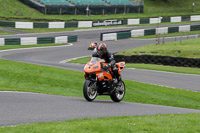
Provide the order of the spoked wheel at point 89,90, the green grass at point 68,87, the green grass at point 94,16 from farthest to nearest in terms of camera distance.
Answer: the green grass at point 94,16 < the green grass at point 68,87 < the spoked wheel at point 89,90

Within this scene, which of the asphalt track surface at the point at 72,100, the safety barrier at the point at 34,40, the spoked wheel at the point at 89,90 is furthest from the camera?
the safety barrier at the point at 34,40

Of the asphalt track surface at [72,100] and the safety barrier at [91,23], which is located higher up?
the safety barrier at [91,23]

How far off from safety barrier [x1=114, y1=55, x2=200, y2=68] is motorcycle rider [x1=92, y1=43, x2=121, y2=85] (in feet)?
52.8

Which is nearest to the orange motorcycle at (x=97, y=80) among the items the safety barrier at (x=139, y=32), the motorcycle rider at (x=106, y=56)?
the motorcycle rider at (x=106, y=56)

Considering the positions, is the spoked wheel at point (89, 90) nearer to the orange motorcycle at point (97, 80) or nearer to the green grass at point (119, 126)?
the orange motorcycle at point (97, 80)

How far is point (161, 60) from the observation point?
29.3m

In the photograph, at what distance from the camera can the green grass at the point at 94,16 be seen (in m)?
51.0

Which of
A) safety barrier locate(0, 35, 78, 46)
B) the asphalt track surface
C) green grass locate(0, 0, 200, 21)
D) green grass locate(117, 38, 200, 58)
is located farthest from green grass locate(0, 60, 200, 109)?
green grass locate(0, 0, 200, 21)

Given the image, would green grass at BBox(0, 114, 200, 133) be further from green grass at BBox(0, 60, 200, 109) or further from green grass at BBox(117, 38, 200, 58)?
green grass at BBox(117, 38, 200, 58)

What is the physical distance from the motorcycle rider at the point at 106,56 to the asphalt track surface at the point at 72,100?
3.59ft

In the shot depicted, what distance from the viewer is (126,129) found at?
766 cm

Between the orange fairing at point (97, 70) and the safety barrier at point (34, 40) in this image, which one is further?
the safety barrier at point (34, 40)

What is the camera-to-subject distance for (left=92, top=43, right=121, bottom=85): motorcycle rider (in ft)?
39.5

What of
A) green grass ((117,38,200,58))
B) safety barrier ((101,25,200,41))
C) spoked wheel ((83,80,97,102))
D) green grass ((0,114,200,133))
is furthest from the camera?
safety barrier ((101,25,200,41))
